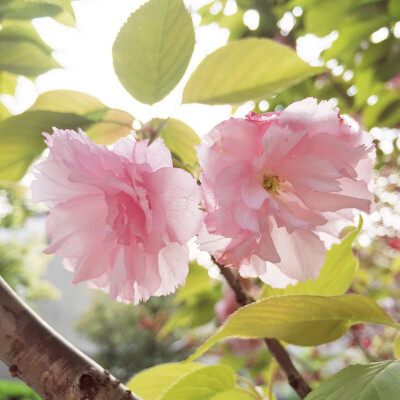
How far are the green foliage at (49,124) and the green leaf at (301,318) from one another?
0.57 feet

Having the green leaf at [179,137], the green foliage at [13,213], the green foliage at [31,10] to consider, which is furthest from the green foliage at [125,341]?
the green leaf at [179,137]

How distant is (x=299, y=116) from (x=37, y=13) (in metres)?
0.37

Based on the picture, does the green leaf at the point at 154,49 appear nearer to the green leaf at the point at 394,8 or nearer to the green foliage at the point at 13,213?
the green leaf at the point at 394,8

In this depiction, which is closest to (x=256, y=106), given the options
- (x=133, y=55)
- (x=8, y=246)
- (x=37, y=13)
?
(x=37, y=13)

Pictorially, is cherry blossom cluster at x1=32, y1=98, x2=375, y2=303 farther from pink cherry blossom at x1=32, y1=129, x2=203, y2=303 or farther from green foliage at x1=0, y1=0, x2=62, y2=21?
green foliage at x1=0, y1=0, x2=62, y2=21

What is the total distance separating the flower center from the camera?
252 millimetres

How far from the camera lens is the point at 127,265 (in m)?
0.26

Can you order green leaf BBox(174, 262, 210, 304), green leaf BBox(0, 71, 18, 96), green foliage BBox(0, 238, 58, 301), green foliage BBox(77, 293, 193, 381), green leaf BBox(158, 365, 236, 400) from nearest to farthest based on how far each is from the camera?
1. green leaf BBox(158, 365, 236, 400)
2. green leaf BBox(0, 71, 18, 96)
3. green leaf BBox(174, 262, 210, 304)
4. green foliage BBox(0, 238, 58, 301)
5. green foliage BBox(77, 293, 193, 381)

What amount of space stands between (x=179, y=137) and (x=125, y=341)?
19.4ft

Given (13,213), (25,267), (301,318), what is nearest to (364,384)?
(301,318)

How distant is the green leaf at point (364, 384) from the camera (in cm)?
23

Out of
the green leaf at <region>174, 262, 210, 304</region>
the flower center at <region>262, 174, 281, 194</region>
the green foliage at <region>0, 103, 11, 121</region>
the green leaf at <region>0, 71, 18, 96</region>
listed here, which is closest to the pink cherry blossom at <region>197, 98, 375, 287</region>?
the flower center at <region>262, 174, 281, 194</region>

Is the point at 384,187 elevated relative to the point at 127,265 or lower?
lower

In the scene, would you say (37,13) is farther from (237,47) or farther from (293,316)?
(293,316)
